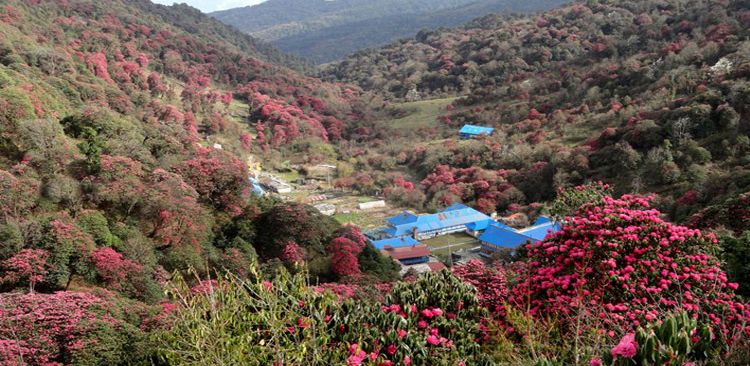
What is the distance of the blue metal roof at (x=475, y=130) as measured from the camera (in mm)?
44500

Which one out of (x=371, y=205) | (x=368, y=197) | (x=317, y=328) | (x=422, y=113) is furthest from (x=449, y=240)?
(x=422, y=113)

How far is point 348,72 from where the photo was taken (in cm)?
9550

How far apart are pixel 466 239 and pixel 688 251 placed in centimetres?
2226

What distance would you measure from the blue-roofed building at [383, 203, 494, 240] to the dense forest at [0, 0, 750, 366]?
2.40m

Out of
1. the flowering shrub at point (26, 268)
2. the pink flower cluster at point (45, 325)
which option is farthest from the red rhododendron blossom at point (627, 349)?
the flowering shrub at point (26, 268)

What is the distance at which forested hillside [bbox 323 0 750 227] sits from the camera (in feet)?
81.3

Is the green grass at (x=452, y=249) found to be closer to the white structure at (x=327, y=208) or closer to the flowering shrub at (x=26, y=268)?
the white structure at (x=327, y=208)

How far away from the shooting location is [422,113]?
58500 millimetres

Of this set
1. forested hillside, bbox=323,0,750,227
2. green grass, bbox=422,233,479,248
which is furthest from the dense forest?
green grass, bbox=422,233,479,248

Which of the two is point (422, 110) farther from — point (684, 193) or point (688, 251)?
point (688, 251)

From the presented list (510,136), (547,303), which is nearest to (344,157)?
(510,136)

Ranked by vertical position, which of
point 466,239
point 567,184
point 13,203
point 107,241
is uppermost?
point 13,203

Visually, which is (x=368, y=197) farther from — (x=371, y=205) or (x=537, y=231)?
(x=537, y=231)

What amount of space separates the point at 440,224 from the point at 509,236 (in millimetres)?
5586
